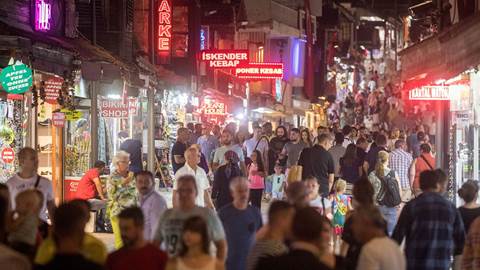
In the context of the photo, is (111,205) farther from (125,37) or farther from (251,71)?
(251,71)

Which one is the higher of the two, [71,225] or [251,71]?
[251,71]

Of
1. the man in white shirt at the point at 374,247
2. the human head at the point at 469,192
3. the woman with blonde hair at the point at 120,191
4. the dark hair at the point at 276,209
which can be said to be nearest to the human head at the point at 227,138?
the woman with blonde hair at the point at 120,191

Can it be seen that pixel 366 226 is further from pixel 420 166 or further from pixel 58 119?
pixel 58 119

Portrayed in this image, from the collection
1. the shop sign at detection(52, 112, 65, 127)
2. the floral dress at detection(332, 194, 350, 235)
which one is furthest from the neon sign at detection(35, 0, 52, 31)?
the floral dress at detection(332, 194, 350, 235)

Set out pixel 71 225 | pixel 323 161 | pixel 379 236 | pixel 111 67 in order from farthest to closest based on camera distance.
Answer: pixel 111 67 → pixel 323 161 → pixel 379 236 → pixel 71 225

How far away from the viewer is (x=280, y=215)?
26.7 ft

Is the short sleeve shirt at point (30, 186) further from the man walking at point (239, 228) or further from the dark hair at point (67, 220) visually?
the dark hair at point (67, 220)

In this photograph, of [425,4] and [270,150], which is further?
[425,4]

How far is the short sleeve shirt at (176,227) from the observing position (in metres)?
8.93

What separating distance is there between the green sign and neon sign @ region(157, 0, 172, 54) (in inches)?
527

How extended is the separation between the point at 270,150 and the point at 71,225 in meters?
15.8

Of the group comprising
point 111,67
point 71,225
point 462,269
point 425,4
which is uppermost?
point 425,4

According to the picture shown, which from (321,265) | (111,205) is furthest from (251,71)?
(321,265)

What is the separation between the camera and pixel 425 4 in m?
28.6
